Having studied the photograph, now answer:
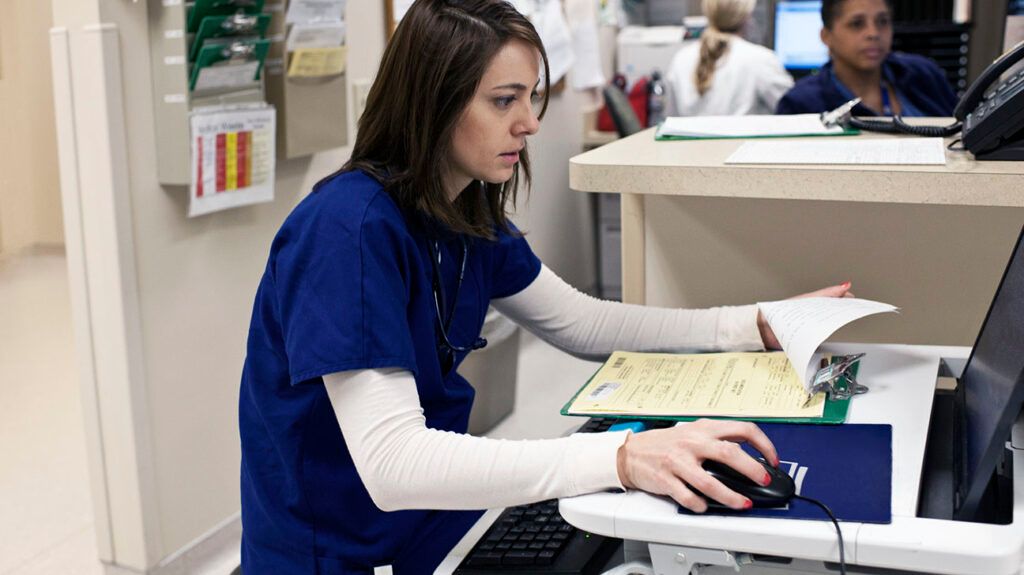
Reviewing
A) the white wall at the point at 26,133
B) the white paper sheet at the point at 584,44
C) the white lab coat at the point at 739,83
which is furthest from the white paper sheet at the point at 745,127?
the white paper sheet at the point at 584,44

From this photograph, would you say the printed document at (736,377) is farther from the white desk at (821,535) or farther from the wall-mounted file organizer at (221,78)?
the wall-mounted file organizer at (221,78)

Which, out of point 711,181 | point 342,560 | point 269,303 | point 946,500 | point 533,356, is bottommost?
point 533,356

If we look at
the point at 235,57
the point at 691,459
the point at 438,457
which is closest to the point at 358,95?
the point at 235,57

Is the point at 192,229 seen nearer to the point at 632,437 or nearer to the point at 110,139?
the point at 110,139

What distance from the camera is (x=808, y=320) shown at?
118 centimetres

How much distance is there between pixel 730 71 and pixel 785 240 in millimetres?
2586

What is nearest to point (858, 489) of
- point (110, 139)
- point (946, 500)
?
point (946, 500)

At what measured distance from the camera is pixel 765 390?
3.62 ft

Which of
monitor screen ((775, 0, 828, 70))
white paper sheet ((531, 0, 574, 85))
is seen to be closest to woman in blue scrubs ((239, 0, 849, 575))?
white paper sheet ((531, 0, 574, 85))

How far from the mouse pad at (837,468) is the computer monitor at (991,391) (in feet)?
0.21

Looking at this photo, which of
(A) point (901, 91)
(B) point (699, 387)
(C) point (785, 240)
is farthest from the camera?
(A) point (901, 91)

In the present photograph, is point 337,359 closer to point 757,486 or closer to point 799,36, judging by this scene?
point 757,486

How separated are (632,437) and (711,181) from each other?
418mm

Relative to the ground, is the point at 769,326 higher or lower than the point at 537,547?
higher
